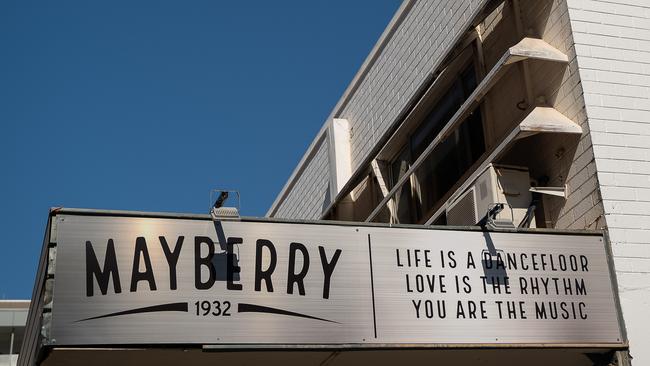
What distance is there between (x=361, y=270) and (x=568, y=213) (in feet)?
7.16

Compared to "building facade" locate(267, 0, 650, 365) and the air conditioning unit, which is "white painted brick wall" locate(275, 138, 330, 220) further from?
the air conditioning unit

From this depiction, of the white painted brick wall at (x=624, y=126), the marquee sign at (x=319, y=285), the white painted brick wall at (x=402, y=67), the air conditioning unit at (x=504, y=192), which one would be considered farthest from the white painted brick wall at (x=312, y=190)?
the marquee sign at (x=319, y=285)

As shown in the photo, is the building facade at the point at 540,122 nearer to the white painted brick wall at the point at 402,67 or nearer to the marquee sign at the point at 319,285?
the white painted brick wall at the point at 402,67

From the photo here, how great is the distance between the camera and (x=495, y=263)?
8.06 meters

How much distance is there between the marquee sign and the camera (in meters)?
7.15

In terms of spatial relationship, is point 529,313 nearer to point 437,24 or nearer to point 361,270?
point 361,270

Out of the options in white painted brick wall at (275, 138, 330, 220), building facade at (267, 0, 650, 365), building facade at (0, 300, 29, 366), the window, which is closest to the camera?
building facade at (267, 0, 650, 365)

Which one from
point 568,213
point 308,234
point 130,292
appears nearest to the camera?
point 130,292

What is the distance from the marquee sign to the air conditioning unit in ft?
3.08

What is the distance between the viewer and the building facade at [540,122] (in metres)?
8.41

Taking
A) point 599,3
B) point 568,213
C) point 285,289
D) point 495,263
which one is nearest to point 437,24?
point 599,3

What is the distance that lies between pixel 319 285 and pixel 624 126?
3206 mm

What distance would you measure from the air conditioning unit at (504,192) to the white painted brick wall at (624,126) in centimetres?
92

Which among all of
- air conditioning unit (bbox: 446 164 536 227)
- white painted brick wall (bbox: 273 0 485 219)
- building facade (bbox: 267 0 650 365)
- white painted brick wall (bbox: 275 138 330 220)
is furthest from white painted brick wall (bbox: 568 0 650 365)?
white painted brick wall (bbox: 275 138 330 220)
